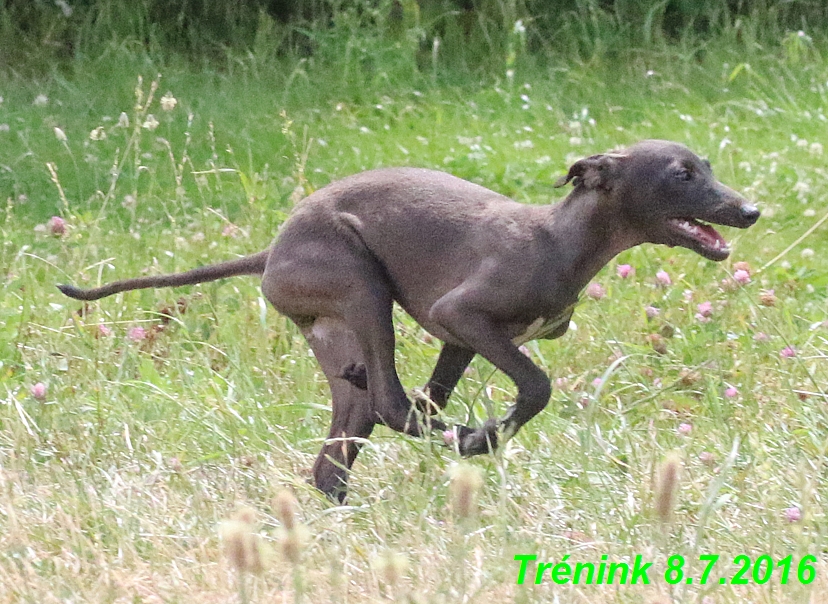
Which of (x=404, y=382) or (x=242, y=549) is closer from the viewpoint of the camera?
(x=242, y=549)

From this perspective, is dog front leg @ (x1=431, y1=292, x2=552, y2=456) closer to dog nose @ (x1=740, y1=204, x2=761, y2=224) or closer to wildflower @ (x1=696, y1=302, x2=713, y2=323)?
dog nose @ (x1=740, y1=204, x2=761, y2=224)

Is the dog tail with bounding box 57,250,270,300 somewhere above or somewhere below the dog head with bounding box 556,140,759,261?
below

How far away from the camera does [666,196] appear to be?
3293 mm

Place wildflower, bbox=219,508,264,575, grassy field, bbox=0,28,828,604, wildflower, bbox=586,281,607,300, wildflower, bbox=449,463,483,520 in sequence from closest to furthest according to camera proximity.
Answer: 1. wildflower, bbox=219,508,264,575
2. wildflower, bbox=449,463,483,520
3. grassy field, bbox=0,28,828,604
4. wildflower, bbox=586,281,607,300

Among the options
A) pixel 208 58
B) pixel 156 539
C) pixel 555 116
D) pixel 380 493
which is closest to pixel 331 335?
pixel 380 493

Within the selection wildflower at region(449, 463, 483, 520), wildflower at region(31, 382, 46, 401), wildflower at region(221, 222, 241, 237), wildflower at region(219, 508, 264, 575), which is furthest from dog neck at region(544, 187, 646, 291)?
Answer: wildflower at region(221, 222, 241, 237)

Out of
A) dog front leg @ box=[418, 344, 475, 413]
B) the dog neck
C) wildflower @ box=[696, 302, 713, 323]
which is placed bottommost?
wildflower @ box=[696, 302, 713, 323]

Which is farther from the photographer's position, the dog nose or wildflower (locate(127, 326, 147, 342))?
wildflower (locate(127, 326, 147, 342))

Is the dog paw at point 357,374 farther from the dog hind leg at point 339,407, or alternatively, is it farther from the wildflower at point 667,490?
the wildflower at point 667,490

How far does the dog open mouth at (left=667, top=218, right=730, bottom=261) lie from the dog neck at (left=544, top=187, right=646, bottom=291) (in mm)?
91

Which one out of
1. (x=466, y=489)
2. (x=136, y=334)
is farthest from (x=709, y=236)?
(x=136, y=334)

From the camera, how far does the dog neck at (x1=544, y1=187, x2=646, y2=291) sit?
3.27 meters

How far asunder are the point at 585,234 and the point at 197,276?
1.16 metres

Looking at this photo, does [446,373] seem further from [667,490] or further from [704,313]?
[667,490]
